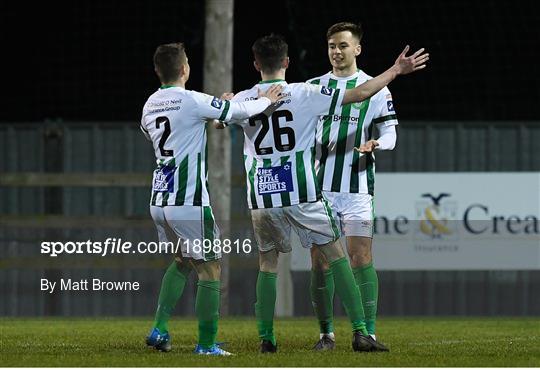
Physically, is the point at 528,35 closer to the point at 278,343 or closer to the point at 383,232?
the point at 383,232

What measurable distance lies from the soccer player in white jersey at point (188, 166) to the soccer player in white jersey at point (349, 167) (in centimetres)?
89

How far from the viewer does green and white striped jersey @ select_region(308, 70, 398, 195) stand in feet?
30.8

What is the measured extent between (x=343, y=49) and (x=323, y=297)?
157cm

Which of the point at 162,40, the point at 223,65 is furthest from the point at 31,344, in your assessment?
the point at 162,40

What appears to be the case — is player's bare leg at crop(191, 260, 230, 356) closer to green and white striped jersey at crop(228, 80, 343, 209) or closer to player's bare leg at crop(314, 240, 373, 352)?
green and white striped jersey at crop(228, 80, 343, 209)

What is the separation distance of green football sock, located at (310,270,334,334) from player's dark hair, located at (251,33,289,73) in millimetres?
1458

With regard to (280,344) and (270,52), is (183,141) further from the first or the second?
(280,344)

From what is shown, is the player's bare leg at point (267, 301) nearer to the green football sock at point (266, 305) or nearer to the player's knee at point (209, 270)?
the green football sock at point (266, 305)

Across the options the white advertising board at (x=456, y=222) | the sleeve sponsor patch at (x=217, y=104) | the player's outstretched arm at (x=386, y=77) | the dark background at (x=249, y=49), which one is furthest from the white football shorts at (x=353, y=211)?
the dark background at (x=249, y=49)

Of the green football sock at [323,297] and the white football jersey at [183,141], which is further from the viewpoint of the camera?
the green football sock at [323,297]

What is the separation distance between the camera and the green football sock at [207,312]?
848 centimetres

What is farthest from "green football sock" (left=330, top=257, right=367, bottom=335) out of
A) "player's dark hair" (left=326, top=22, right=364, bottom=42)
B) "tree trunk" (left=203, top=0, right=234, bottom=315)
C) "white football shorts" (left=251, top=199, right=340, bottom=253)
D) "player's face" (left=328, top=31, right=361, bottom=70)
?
"tree trunk" (left=203, top=0, right=234, bottom=315)

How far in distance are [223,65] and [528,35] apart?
4.90 meters

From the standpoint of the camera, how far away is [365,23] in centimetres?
1802
